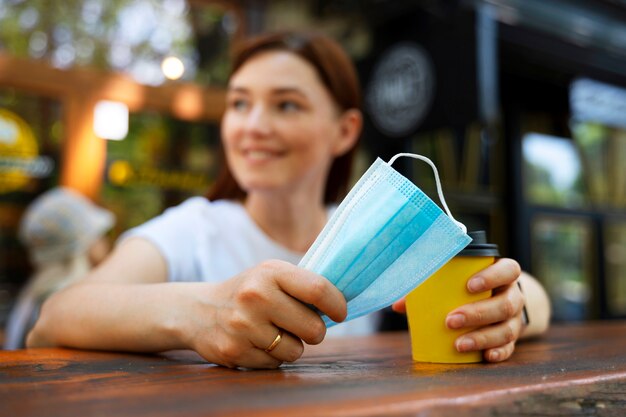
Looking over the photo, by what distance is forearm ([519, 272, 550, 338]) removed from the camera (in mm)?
1288

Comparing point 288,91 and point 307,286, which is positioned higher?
point 288,91

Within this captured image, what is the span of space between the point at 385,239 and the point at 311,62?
1.21 m

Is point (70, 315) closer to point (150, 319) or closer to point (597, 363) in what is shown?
point (150, 319)

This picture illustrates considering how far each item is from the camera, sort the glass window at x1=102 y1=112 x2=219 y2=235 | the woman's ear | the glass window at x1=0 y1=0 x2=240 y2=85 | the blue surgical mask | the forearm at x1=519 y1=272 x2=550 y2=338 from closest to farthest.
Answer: the blue surgical mask, the forearm at x1=519 y1=272 x2=550 y2=338, the woman's ear, the glass window at x1=0 y1=0 x2=240 y2=85, the glass window at x1=102 y1=112 x2=219 y2=235

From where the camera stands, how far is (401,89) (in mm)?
3816

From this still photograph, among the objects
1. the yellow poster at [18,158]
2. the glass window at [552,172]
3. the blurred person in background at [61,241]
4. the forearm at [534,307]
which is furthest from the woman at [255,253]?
the glass window at [552,172]

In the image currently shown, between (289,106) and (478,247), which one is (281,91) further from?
(478,247)

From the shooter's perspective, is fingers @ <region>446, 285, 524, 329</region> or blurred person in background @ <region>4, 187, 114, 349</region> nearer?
fingers @ <region>446, 285, 524, 329</region>

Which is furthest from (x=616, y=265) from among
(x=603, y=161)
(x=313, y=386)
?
(x=313, y=386)

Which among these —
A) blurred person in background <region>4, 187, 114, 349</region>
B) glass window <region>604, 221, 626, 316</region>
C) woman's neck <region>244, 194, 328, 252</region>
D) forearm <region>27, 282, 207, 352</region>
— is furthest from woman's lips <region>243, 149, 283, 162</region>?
glass window <region>604, 221, 626, 316</region>

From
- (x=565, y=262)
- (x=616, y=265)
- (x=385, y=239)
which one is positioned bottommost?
(x=616, y=265)

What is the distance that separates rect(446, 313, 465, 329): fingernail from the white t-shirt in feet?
3.04

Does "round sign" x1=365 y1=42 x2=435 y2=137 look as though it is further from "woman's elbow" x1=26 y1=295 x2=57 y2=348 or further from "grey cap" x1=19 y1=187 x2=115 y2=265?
"woman's elbow" x1=26 y1=295 x2=57 y2=348

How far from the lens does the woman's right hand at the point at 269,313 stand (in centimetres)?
76
